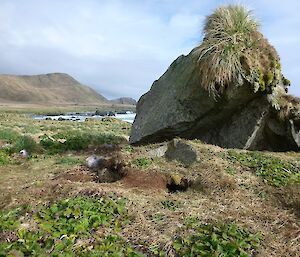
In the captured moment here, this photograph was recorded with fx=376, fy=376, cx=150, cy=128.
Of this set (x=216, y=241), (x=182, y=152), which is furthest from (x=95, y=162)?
(x=216, y=241)

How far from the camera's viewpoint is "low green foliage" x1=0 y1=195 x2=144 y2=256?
6.04m

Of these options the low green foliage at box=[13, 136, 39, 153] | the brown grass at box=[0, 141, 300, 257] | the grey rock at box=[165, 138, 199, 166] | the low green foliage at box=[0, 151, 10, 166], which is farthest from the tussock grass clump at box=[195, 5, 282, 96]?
the low green foliage at box=[13, 136, 39, 153]

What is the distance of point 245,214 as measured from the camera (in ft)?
25.0

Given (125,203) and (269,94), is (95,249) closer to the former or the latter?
(125,203)

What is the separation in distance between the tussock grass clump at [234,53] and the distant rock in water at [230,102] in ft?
0.09

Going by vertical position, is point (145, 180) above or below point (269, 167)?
below

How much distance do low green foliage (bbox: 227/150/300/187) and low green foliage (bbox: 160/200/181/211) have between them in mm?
2501

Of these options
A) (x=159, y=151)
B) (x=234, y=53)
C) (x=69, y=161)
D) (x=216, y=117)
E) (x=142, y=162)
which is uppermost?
(x=234, y=53)

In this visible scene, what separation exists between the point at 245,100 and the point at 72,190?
6970 mm

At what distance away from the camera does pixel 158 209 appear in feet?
25.5

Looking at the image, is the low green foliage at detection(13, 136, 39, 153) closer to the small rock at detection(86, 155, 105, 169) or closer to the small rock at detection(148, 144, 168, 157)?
the small rock at detection(86, 155, 105, 169)

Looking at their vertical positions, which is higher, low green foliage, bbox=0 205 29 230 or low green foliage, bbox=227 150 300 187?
low green foliage, bbox=227 150 300 187

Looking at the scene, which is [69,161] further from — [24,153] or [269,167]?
[269,167]

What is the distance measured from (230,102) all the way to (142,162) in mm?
3976
